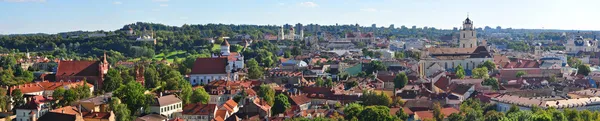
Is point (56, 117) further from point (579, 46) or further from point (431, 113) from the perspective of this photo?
point (579, 46)

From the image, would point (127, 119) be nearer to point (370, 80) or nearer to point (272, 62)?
point (370, 80)

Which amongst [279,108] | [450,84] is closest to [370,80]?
[450,84]

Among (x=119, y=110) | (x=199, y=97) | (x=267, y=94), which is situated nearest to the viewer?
(x=119, y=110)

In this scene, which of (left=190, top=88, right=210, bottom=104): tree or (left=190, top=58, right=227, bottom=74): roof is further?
(left=190, top=58, right=227, bottom=74): roof

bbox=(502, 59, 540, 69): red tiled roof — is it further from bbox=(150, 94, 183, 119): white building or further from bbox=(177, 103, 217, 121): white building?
bbox=(150, 94, 183, 119): white building

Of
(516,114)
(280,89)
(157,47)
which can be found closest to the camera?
(516,114)

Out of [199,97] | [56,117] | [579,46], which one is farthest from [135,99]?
[579,46]

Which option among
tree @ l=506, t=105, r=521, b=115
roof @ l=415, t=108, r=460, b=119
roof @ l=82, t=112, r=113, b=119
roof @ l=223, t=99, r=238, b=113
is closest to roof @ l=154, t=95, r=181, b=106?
roof @ l=223, t=99, r=238, b=113
